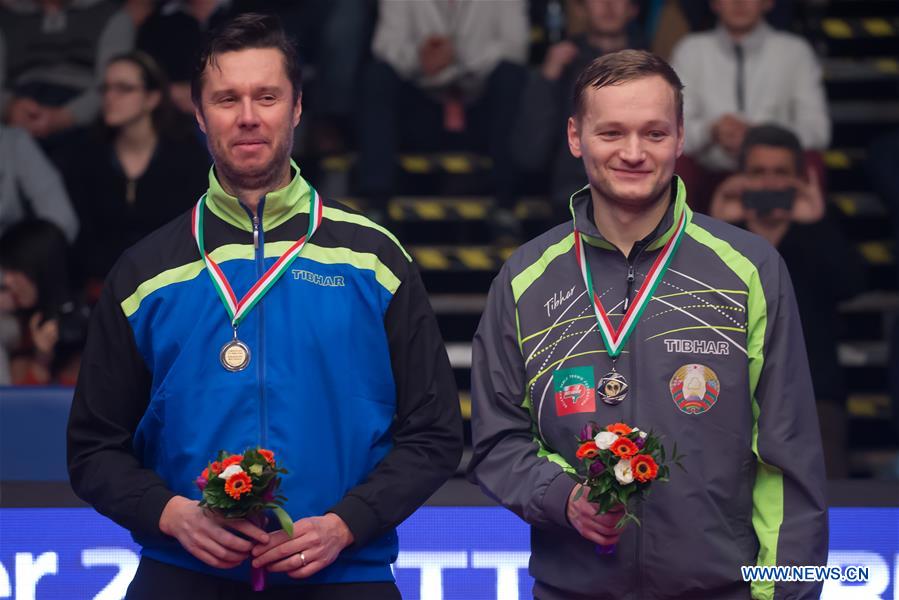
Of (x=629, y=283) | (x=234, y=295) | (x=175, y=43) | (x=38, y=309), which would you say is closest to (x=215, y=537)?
(x=234, y=295)

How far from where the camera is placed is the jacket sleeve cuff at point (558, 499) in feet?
11.0

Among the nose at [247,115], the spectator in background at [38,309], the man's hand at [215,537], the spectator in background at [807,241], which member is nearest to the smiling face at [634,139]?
the nose at [247,115]

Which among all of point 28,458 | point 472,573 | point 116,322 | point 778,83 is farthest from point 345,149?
point 116,322

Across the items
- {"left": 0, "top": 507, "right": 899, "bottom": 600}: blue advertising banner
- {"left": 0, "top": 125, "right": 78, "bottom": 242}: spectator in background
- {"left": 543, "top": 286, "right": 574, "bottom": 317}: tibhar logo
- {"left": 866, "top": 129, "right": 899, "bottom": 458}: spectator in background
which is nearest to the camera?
{"left": 543, "top": 286, "right": 574, "bottom": 317}: tibhar logo

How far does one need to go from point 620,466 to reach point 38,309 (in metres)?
4.90

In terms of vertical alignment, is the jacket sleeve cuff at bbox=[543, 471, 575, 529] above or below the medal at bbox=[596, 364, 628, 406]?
below

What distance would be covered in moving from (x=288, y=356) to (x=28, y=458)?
2.54m

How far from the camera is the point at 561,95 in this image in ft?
25.6

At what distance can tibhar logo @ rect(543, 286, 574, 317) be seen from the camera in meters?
3.55

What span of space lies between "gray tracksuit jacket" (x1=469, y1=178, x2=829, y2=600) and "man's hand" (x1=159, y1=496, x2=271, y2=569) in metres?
0.61

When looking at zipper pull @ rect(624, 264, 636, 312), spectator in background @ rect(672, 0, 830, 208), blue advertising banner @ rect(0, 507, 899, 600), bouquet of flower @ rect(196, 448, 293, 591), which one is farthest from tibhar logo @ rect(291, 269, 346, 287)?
spectator in background @ rect(672, 0, 830, 208)

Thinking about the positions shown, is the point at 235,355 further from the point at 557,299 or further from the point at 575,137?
the point at 575,137

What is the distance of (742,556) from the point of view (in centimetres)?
337

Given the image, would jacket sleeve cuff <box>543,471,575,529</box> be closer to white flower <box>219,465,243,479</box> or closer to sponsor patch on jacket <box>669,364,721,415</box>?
sponsor patch on jacket <box>669,364,721,415</box>
